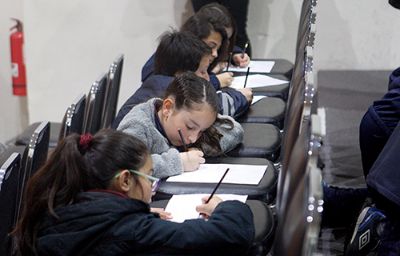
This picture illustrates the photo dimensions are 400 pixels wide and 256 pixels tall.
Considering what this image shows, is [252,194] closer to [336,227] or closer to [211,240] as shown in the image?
[211,240]

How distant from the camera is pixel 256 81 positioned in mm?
3654

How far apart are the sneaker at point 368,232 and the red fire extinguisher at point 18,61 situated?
301cm

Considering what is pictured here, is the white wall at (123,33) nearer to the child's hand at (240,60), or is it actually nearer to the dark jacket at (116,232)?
the child's hand at (240,60)

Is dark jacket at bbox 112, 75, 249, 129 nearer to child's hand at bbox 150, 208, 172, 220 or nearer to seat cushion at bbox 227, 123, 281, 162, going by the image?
seat cushion at bbox 227, 123, 281, 162

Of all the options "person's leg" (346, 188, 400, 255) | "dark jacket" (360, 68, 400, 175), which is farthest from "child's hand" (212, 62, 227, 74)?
"person's leg" (346, 188, 400, 255)

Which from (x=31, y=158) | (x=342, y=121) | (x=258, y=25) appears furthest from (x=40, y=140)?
(x=258, y=25)

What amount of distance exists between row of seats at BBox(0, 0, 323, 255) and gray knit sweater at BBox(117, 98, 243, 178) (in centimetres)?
8

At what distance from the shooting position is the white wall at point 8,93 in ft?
16.0

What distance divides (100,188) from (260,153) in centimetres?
100

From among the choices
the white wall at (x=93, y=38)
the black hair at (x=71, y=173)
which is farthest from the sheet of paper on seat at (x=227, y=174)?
the white wall at (x=93, y=38)

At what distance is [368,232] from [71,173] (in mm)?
1192

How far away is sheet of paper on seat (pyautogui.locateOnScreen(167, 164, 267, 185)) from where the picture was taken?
225 centimetres

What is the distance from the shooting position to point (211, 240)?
1.74 m

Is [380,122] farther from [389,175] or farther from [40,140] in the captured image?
[40,140]
